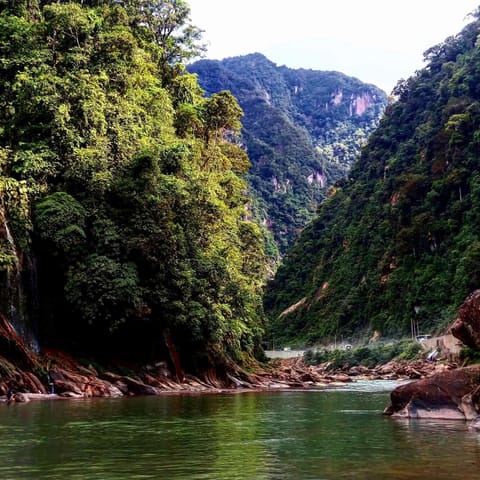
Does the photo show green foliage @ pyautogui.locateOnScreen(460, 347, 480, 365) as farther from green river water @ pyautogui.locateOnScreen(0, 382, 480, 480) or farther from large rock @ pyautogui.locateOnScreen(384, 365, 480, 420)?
large rock @ pyautogui.locateOnScreen(384, 365, 480, 420)

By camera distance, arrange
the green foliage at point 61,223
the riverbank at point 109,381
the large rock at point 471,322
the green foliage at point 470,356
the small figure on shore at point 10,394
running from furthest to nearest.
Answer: the green foliage at point 61,223 → the riverbank at point 109,381 → the small figure on shore at point 10,394 → the green foliage at point 470,356 → the large rock at point 471,322

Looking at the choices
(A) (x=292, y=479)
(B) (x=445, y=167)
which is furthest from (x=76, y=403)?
(B) (x=445, y=167)

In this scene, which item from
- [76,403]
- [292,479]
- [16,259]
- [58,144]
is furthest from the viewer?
[58,144]

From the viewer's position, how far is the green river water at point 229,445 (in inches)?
397

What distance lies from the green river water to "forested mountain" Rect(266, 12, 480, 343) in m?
46.4

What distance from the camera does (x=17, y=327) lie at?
3203cm

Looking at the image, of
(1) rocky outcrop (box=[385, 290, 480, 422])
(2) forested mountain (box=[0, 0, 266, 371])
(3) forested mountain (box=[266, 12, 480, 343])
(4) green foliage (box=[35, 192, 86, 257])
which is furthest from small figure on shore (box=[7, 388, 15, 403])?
(3) forested mountain (box=[266, 12, 480, 343])

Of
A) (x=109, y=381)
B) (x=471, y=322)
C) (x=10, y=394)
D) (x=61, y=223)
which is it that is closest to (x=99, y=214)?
(x=61, y=223)

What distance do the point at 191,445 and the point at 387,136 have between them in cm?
10454

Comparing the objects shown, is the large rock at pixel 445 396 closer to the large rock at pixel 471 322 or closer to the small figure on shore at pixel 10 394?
the large rock at pixel 471 322

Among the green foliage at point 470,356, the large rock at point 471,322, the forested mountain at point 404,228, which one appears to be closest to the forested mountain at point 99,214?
the green foliage at point 470,356

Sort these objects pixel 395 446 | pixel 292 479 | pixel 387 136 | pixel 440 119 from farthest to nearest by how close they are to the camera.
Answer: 1. pixel 387 136
2. pixel 440 119
3. pixel 395 446
4. pixel 292 479

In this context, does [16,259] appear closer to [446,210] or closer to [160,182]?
[160,182]

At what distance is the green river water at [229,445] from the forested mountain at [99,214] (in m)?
12.4
